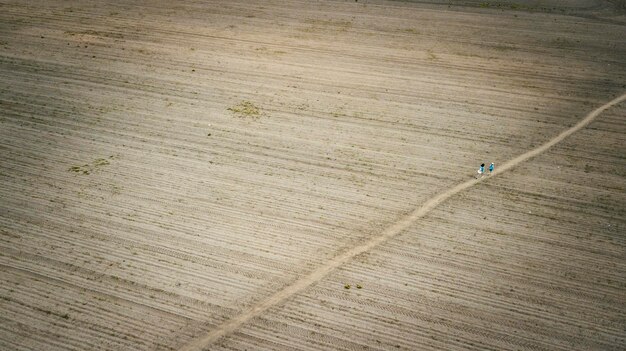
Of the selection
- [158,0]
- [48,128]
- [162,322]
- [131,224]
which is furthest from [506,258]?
[158,0]

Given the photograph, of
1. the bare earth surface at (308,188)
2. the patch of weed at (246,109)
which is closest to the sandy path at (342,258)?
the bare earth surface at (308,188)

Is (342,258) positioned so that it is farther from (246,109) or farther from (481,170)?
(246,109)

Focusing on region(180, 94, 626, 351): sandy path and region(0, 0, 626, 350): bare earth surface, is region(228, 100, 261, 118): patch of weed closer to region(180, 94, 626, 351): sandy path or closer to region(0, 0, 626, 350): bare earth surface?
region(0, 0, 626, 350): bare earth surface

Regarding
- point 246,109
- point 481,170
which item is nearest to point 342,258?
point 481,170

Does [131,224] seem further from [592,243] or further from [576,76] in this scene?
[576,76]

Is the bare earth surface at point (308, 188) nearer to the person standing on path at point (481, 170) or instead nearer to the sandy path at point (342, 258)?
the sandy path at point (342, 258)

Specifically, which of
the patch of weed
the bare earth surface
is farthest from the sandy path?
the patch of weed
